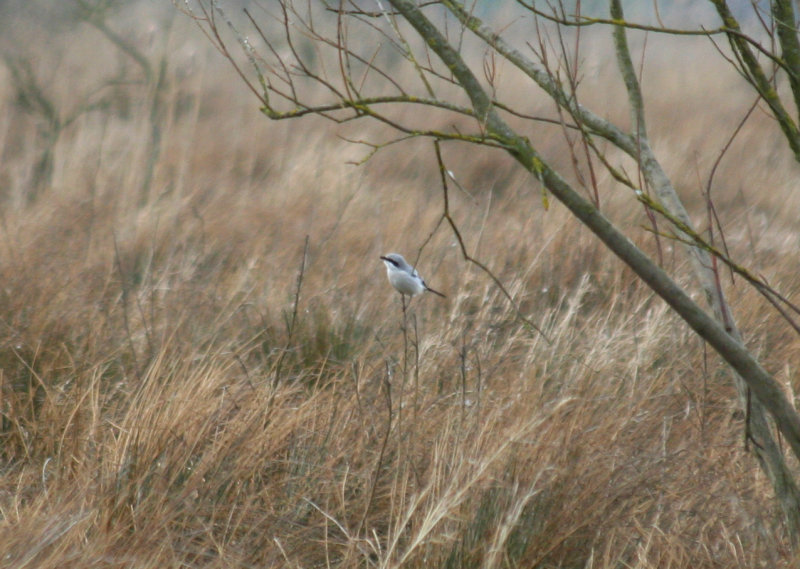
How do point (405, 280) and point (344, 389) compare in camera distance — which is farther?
point (405, 280)

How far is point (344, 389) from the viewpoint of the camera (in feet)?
10.7

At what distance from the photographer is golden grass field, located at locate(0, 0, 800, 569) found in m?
2.46

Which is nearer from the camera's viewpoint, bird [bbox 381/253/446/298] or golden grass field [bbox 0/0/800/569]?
golden grass field [bbox 0/0/800/569]

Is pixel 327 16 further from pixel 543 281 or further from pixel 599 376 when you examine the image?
pixel 599 376

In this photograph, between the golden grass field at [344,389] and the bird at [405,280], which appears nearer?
the golden grass field at [344,389]

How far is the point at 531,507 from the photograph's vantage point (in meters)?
2.47

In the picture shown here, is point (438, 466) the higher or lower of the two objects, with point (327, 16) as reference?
lower

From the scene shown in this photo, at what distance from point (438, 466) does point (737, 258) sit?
3.58 metres

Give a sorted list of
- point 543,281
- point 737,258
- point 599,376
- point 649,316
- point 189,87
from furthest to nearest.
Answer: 1. point 189,87
2. point 737,258
3. point 543,281
4. point 649,316
5. point 599,376

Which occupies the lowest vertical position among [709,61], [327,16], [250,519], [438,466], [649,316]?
[250,519]

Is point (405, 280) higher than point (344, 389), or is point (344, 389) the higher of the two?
point (405, 280)

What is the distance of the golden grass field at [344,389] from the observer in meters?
2.46

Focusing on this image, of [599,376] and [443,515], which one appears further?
[599,376]

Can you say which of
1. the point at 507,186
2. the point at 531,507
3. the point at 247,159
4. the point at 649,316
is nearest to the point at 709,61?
the point at 507,186
